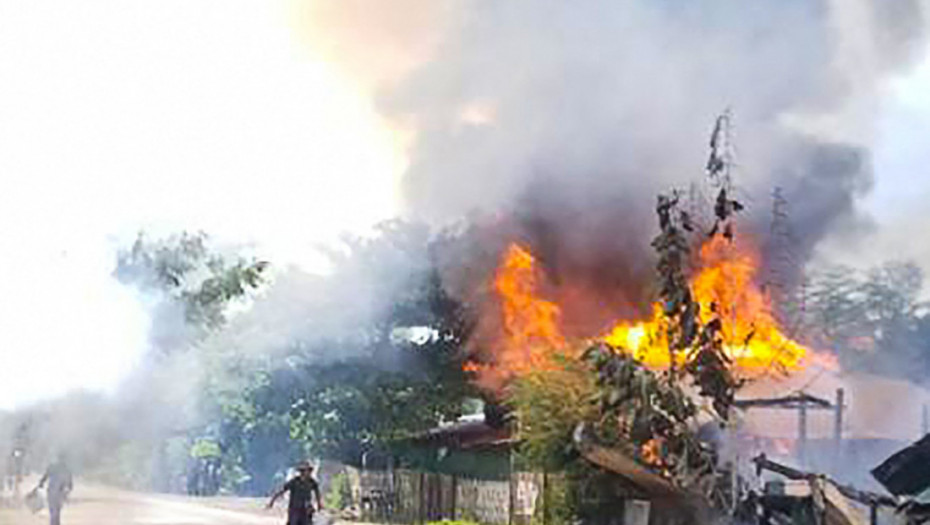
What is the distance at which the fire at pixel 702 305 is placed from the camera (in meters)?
16.9

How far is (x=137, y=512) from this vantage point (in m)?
21.0

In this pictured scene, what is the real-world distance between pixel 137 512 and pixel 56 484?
208 inches

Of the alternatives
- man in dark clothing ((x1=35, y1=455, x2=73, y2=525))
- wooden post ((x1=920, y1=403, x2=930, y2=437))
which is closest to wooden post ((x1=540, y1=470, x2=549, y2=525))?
man in dark clothing ((x1=35, y1=455, x2=73, y2=525))

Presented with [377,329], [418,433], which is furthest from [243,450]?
[377,329]

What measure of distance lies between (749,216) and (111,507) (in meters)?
11.7

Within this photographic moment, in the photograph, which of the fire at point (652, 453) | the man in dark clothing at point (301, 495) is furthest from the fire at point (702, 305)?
the man in dark clothing at point (301, 495)

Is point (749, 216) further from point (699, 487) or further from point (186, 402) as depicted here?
point (186, 402)

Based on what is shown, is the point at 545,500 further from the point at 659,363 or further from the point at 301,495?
the point at 301,495

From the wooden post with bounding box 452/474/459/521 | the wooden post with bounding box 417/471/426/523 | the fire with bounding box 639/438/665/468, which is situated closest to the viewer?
the fire with bounding box 639/438/665/468

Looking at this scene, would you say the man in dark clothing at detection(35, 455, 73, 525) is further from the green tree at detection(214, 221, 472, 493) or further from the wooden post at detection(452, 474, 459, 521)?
the wooden post at detection(452, 474, 459, 521)

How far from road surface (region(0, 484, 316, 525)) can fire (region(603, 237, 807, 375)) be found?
709cm

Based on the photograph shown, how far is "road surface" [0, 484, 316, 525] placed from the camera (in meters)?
17.8

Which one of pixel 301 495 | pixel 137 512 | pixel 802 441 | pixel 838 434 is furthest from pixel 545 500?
pixel 137 512

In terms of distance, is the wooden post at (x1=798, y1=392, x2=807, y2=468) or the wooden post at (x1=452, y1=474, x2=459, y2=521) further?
the wooden post at (x1=452, y1=474, x2=459, y2=521)
